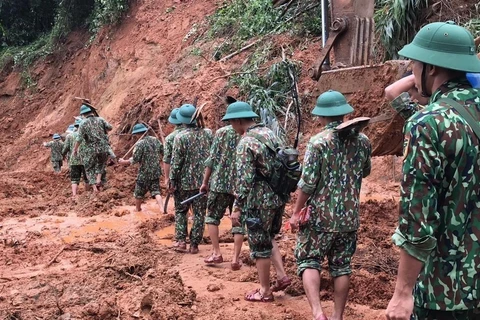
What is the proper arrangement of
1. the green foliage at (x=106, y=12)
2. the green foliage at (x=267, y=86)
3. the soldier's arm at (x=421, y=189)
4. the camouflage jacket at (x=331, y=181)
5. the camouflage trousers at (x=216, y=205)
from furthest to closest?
the green foliage at (x=106, y=12)
the green foliage at (x=267, y=86)
the camouflage trousers at (x=216, y=205)
the camouflage jacket at (x=331, y=181)
the soldier's arm at (x=421, y=189)

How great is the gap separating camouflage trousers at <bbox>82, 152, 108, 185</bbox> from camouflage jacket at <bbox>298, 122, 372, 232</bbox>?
852cm

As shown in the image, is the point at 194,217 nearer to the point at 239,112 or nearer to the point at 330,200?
the point at 239,112

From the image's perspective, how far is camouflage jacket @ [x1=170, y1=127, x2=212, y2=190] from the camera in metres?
7.71

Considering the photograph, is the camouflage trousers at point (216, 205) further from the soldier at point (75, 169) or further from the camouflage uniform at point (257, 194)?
the soldier at point (75, 169)

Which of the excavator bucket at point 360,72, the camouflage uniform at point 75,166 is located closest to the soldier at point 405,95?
the excavator bucket at point 360,72

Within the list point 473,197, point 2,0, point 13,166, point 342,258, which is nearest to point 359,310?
point 342,258

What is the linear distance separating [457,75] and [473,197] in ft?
1.78

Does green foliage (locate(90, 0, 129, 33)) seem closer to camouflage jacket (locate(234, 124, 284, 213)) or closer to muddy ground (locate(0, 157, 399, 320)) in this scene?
muddy ground (locate(0, 157, 399, 320))

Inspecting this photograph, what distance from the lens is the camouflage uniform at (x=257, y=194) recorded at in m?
5.29

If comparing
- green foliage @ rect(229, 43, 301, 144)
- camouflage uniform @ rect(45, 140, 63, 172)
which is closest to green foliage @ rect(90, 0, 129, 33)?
camouflage uniform @ rect(45, 140, 63, 172)

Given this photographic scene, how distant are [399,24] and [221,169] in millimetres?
6894

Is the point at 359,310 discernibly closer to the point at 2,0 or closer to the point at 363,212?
the point at 363,212

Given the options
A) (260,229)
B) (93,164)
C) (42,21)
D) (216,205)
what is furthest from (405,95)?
(42,21)

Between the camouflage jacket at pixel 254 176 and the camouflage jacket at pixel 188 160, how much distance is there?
2.42 m
